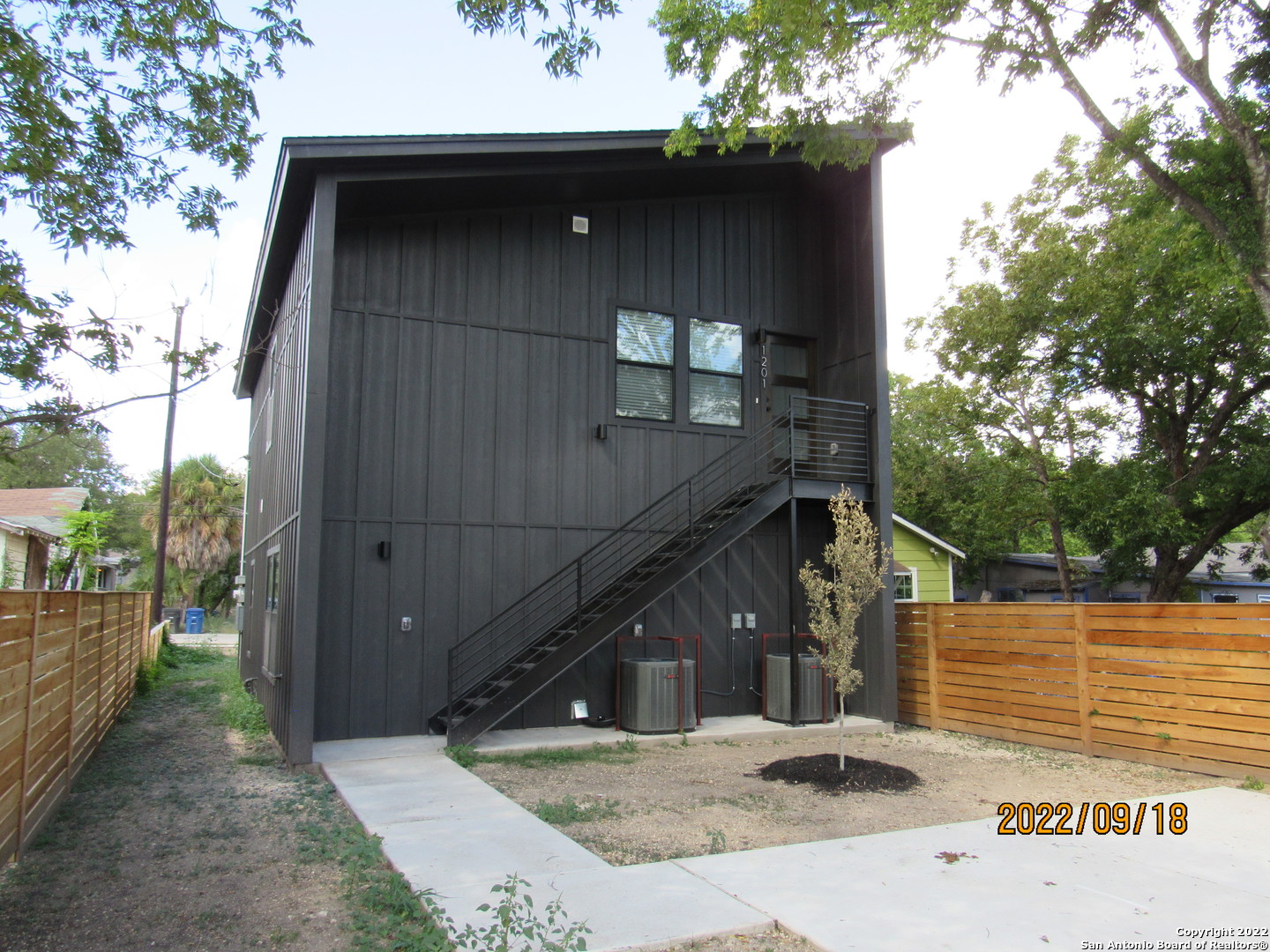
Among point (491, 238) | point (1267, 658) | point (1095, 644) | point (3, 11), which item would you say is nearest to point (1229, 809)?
point (1267, 658)

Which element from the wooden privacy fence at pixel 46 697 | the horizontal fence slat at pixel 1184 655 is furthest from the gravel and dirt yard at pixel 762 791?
the wooden privacy fence at pixel 46 697

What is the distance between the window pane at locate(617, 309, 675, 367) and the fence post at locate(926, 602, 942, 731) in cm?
459

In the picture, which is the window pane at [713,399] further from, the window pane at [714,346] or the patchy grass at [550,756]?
the patchy grass at [550,756]

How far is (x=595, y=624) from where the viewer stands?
29.9 feet

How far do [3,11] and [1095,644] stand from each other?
11.4 metres

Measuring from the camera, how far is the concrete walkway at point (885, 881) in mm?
3943

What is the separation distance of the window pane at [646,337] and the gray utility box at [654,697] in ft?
12.7

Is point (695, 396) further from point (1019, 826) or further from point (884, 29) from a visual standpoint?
point (1019, 826)

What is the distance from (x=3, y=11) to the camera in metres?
6.86

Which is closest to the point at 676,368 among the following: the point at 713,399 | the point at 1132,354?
the point at 713,399

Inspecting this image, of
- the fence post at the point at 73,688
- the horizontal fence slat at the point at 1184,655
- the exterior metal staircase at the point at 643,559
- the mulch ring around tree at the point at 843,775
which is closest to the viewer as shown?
the fence post at the point at 73,688

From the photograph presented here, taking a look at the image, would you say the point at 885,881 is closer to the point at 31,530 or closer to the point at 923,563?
the point at 923,563

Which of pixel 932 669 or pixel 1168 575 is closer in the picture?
pixel 932 669
